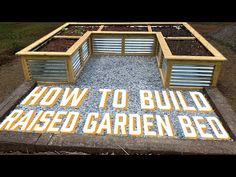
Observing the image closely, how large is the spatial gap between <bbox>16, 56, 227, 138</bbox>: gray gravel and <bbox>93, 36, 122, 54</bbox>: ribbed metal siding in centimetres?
41

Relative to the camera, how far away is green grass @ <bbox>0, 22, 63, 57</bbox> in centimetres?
1348

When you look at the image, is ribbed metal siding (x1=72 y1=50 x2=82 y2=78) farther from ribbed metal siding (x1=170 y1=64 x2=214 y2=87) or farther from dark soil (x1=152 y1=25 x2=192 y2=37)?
dark soil (x1=152 y1=25 x2=192 y2=37)

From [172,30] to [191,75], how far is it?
502cm

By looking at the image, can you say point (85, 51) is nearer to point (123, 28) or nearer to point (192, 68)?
point (123, 28)

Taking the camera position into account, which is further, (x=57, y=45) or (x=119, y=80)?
(x=57, y=45)

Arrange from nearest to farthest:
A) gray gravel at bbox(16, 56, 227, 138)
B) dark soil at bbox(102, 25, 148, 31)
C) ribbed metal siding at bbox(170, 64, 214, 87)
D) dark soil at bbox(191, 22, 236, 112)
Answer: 1. gray gravel at bbox(16, 56, 227, 138)
2. ribbed metal siding at bbox(170, 64, 214, 87)
3. dark soil at bbox(191, 22, 236, 112)
4. dark soil at bbox(102, 25, 148, 31)

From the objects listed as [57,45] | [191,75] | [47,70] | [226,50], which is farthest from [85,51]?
[226,50]

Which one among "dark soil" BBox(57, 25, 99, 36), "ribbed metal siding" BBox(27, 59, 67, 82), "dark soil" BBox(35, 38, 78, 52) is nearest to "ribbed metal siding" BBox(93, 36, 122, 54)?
"dark soil" BBox(57, 25, 99, 36)

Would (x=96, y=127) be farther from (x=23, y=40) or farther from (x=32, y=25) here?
(x=32, y=25)

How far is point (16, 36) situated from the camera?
16.0 meters

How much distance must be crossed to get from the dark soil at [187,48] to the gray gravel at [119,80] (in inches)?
→ 55.0

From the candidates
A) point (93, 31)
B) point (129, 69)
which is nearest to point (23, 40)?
point (93, 31)

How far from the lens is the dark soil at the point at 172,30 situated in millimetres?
11203

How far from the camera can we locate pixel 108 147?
5.35 metres
